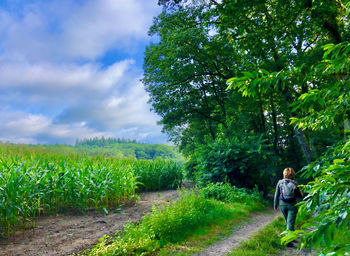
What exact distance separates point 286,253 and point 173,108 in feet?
44.4

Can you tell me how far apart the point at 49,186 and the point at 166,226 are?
3.57 meters

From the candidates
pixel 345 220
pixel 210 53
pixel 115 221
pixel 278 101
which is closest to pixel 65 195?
pixel 115 221

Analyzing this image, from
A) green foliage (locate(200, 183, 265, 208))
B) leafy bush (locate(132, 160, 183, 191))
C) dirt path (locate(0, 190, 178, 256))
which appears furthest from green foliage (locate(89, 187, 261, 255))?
leafy bush (locate(132, 160, 183, 191))

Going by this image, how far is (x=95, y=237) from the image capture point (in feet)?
16.6

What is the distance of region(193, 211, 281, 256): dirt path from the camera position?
17.0 ft

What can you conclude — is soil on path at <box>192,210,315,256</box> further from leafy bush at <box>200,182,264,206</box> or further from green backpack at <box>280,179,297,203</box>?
leafy bush at <box>200,182,264,206</box>

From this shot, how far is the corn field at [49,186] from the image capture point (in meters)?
5.11

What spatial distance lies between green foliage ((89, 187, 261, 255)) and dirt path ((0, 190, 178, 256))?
0.47 m

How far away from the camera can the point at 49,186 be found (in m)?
6.39

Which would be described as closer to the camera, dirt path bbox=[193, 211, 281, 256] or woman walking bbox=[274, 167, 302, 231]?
dirt path bbox=[193, 211, 281, 256]

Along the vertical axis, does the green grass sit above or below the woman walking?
below

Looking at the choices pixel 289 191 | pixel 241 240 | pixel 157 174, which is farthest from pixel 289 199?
pixel 157 174

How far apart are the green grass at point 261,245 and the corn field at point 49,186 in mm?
4445

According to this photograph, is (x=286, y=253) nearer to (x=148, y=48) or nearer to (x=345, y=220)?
(x=345, y=220)
